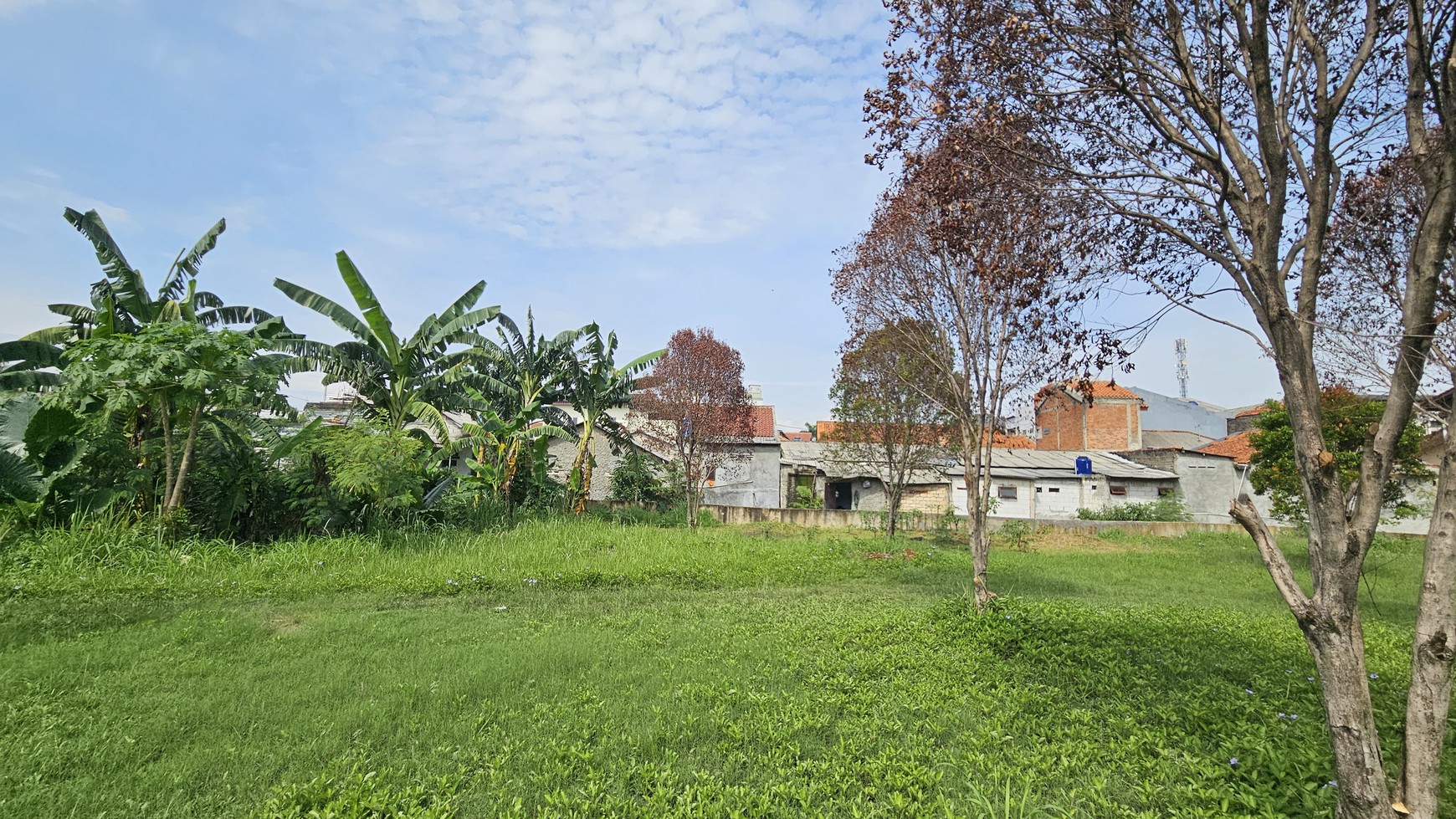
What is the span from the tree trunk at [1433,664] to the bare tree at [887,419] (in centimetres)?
1233

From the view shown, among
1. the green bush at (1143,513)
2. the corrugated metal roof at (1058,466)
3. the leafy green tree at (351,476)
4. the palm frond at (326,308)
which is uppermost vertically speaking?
the palm frond at (326,308)

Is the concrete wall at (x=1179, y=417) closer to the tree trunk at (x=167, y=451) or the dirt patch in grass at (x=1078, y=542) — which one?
the dirt patch in grass at (x=1078, y=542)

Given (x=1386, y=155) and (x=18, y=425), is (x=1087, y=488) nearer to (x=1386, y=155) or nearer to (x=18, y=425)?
(x=1386, y=155)

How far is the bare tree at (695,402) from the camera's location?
19375 millimetres

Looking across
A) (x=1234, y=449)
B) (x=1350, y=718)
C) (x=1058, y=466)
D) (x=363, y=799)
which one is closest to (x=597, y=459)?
(x=1058, y=466)

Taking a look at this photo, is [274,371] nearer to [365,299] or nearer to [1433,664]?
[365,299]

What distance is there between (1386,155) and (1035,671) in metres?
4.32

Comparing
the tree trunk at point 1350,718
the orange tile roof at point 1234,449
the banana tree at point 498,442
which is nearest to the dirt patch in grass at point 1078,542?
the orange tile roof at point 1234,449

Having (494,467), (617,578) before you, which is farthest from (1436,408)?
(494,467)

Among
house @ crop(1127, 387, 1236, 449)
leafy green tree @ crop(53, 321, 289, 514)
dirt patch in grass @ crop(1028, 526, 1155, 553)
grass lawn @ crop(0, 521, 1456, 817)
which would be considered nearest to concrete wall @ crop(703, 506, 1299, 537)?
dirt patch in grass @ crop(1028, 526, 1155, 553)

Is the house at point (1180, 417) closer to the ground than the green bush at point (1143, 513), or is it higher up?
higher up

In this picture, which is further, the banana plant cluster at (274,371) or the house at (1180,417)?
the house at (1180,417)

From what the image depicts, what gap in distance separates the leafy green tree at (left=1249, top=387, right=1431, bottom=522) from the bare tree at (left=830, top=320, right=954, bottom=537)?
7005 mm

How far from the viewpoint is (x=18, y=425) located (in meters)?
9.51
